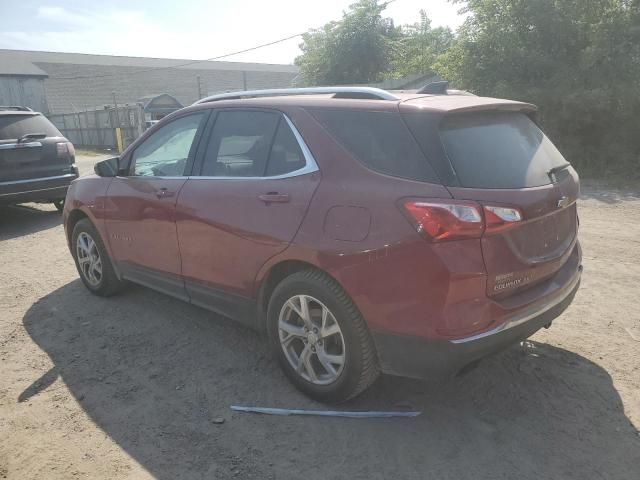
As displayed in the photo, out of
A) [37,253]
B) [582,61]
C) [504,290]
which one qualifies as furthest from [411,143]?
[582,61]

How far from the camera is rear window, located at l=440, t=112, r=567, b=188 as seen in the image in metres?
2.58

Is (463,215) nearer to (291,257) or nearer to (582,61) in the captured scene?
(291,257)

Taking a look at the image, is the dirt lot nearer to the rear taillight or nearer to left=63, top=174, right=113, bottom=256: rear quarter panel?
left=63, top=174, right=113, bottom=256: rear quarter panel

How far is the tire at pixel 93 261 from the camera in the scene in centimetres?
474

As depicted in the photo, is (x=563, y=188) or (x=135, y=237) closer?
(x=563, y=188)

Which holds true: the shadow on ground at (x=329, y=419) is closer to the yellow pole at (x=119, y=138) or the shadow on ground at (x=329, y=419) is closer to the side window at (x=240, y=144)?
the side window at (x=240, y=144)

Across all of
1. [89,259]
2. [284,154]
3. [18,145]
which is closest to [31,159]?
[18,145]

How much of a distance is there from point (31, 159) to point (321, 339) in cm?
687

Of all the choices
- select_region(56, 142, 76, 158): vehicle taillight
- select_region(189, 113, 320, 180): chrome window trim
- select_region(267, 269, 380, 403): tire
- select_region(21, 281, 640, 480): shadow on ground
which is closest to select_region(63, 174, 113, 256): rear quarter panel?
select_region(21, 281, 640, 480): shadow on ground

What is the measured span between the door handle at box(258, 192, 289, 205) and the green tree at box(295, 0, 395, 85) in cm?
2073

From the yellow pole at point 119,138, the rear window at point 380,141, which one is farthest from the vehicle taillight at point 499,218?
the yellow pole at point 119,138

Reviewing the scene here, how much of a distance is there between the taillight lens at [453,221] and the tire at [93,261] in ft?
10.8

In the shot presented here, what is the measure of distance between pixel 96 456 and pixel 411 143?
2.26 meters

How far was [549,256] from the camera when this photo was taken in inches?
111
